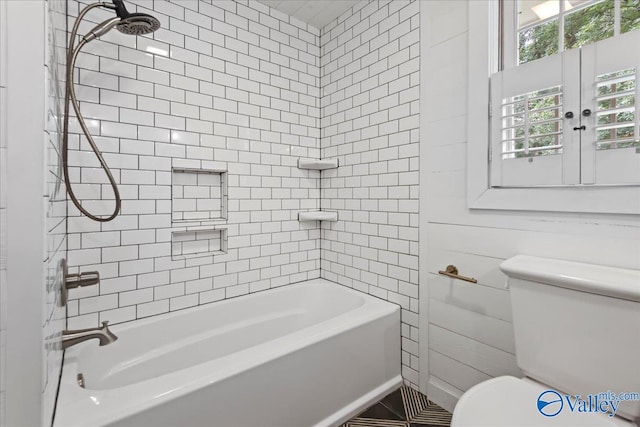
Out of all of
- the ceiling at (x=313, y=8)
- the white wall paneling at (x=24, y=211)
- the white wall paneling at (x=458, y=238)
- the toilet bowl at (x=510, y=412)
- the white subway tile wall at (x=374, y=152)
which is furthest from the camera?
the ceiling at (x=313, y=8)

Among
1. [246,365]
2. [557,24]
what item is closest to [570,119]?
[557,24]

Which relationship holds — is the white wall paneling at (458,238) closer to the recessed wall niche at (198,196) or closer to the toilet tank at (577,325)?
the toilet tank at (577,325)

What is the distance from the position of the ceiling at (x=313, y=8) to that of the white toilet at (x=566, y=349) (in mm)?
2095

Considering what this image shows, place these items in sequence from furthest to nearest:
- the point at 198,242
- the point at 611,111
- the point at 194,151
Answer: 1. the point at 198,242
2. the point at 194,151
3. the point at 611,111

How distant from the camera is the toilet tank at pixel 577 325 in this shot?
0.97 metres

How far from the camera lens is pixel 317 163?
2.32m

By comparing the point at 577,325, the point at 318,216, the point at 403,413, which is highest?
the point at 318,216

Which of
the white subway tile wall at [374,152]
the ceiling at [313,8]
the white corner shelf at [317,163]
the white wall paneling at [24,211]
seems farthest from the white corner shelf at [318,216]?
the white wall paneling at [24,211]

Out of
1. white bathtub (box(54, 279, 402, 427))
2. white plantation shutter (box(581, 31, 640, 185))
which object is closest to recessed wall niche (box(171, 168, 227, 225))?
white bathtub (box(54, 279, 402, 427))

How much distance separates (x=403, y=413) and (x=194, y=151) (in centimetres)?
198

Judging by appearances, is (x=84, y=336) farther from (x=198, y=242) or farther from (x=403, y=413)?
(x=403, y=413)

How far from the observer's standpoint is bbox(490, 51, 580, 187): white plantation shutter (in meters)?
1.24

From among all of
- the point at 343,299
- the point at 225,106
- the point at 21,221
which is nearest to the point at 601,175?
the point at 343,299

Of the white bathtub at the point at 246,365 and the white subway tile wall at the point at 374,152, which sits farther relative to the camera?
the white subway tile wall at the point at 374,152
